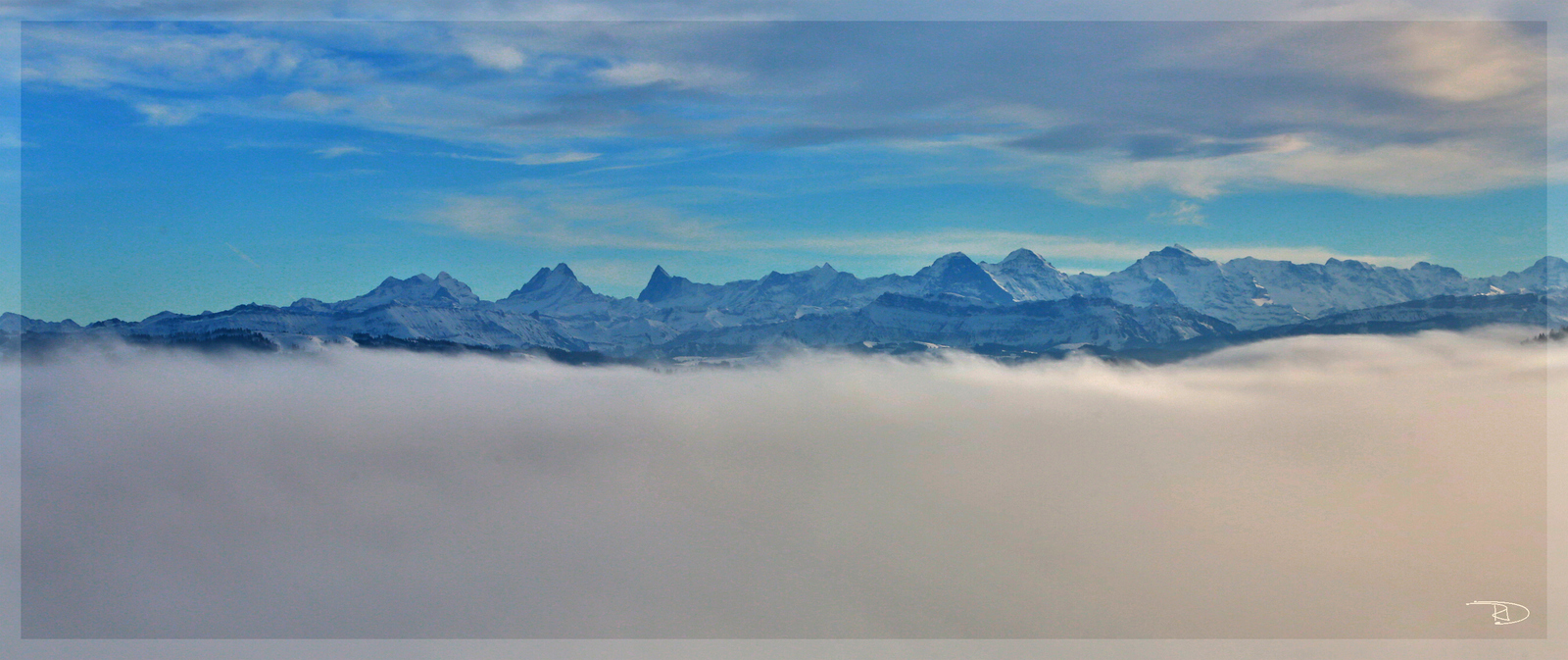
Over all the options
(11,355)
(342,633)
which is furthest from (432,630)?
(11,355)

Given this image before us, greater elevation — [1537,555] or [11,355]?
[11,355]

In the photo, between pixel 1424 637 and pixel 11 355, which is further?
pixel 11 355

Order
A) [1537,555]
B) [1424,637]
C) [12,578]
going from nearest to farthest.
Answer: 1. [1537,555]
2. [1424,637]
3. [12,578]

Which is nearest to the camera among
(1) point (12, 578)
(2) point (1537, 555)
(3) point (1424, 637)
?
(2) point (1537, 555)

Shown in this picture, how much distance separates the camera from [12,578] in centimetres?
19225

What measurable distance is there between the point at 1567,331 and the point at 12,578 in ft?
1049

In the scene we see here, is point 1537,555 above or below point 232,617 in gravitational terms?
above

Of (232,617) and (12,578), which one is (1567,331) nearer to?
(232,617)

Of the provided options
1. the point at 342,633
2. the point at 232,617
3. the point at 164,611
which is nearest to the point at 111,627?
the point at 164,611

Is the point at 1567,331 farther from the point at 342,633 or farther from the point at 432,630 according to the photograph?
the point at 342,633

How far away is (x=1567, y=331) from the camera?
19862 cm

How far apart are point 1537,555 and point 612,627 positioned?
159878 millimetres

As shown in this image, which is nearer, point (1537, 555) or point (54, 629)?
point (1537, 555)

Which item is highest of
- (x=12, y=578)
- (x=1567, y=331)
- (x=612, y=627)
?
(x=1567, y=331)
